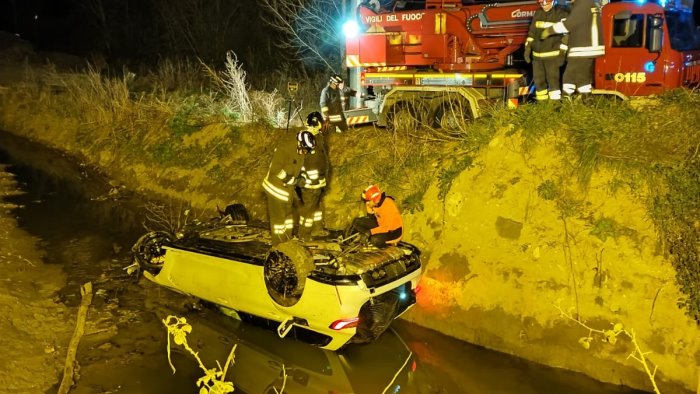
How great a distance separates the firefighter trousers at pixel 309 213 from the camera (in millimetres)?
6703

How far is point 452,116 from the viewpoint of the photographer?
347 inches

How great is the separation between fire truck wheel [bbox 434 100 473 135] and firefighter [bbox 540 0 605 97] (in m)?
1.45

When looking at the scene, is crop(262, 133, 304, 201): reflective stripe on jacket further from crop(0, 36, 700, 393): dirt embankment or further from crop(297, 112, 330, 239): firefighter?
crop(0, 36, 700, 393): dirt embankment

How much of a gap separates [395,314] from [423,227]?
5.78ft

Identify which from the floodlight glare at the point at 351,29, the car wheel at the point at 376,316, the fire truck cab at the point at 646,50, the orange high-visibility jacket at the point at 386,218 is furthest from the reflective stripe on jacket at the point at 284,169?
the floodlight glare at the point at 351,29

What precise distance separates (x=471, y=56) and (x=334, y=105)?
242 centimetres

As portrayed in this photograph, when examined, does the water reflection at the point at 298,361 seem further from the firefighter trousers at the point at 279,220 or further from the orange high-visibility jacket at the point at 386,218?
the orange high-visibility jacket at the point at 386,218

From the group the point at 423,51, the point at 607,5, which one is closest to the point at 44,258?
the point at 423,51

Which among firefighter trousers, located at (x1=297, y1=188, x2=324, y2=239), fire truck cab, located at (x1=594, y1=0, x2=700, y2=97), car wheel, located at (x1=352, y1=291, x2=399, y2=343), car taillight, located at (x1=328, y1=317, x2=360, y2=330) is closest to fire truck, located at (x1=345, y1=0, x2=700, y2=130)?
fire truck cab, located at (x1=594, y1=0, x2=700, y2=97)

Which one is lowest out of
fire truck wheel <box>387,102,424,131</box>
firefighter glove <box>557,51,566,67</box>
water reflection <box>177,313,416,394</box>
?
water reflection <box>177,313,416,394</box>

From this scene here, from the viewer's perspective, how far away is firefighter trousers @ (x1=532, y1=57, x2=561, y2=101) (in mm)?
7824

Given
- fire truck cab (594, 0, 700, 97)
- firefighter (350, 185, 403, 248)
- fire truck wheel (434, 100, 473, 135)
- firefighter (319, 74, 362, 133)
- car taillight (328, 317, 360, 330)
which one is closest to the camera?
car taillight (328, 317, 360, 330)

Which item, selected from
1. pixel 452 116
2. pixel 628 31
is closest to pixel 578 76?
pixel 628 31

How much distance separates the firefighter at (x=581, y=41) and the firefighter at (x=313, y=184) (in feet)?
10.9
